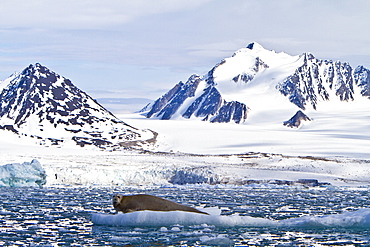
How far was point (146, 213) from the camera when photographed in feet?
59.4

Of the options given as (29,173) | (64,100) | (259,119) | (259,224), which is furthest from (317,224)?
(259,119)

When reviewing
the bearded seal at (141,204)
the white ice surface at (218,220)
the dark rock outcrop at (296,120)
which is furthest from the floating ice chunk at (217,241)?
the dark rock outcrop at (296,120)

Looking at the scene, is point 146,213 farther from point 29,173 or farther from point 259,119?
point 259,119

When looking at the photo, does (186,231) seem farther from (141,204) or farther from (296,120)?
(296,120)

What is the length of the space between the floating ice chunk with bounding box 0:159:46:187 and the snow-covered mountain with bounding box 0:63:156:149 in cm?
3919

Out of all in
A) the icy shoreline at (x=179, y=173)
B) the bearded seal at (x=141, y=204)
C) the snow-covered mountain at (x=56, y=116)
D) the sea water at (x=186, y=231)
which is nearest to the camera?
the sea water at (x=186, y=231)

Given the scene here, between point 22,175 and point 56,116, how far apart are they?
176ft

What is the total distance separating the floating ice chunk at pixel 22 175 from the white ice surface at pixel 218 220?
3122cm

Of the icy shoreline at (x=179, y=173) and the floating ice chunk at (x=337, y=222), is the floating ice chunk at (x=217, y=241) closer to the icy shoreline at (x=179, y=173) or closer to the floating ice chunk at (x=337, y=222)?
the floating ice chunk at (x=337, y=222)

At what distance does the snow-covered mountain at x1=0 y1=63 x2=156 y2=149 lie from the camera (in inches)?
3708

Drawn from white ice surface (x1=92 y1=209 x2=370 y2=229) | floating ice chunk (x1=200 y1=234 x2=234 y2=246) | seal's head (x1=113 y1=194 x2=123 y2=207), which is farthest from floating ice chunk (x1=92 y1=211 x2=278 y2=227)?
floating ice chunk (x1=200 y1=234 x2=234 y2=246)

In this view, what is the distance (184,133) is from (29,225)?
315 feet

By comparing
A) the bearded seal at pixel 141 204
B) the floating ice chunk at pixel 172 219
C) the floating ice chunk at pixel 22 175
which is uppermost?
the floating ice chunk at pixel 22 175

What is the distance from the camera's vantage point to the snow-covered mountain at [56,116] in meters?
94.2
